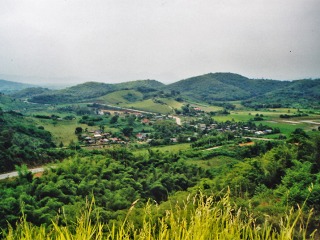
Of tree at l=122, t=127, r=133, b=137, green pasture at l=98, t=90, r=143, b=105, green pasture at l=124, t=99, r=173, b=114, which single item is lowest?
tree at l=122, t=127, r=133, b=137

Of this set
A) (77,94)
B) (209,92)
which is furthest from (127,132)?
(209,92)

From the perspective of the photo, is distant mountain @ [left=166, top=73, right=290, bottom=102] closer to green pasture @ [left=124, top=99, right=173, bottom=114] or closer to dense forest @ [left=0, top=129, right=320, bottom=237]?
green pasture @ [left=124, top=99, right=173, bottom=114]

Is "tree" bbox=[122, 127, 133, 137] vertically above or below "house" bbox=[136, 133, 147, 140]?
above

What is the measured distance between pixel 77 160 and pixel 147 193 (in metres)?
7.39

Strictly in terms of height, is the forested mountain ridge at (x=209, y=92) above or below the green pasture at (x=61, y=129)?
above

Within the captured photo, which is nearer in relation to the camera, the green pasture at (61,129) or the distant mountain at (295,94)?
the green pasture at (61,129)

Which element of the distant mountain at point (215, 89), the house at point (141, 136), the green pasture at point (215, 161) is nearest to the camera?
the green pasture at point (215, 161)

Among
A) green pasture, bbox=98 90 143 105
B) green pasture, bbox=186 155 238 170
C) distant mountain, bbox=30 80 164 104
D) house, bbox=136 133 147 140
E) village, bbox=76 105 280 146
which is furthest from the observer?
distant mountain, bbox=30 80 164 104

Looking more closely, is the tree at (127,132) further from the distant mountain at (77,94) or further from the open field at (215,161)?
the distant mountain at (77,94)

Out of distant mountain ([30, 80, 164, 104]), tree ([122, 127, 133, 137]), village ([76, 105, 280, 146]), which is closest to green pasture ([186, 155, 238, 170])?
village ([76, 105, 280, 146])

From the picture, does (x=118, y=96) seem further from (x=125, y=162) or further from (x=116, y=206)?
(x=116, y=206)

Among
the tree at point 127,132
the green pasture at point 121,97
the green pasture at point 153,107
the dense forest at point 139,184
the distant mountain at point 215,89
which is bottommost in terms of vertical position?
the tree at point 127,132

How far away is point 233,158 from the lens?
1497 inches

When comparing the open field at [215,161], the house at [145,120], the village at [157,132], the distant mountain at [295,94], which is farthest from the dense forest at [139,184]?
the distant mountain at [295,94]
